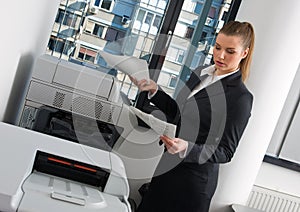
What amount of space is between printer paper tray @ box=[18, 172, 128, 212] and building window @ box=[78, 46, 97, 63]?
156cm

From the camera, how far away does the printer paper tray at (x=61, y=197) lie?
3.69ft

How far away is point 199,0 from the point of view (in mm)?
2979

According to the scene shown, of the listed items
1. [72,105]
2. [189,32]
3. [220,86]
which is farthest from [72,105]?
[189,32]

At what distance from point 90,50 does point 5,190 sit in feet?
6.17

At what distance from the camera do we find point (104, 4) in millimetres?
2822

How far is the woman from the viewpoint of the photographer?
64.4 inches

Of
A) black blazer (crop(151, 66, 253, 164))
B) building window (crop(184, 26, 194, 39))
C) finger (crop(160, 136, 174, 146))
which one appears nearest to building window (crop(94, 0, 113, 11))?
building window (crop(184, 26, 194, 39))

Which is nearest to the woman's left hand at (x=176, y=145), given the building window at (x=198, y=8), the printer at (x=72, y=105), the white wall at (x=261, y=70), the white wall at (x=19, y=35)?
the printer at (x=72, y=105)

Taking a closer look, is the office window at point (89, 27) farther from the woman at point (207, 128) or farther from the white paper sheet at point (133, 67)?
the woman at point (207, 128)

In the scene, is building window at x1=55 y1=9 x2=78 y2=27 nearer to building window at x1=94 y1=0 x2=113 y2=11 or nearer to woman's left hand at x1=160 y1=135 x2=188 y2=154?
building window at x1=94 y1=0 x2=113 y2=11

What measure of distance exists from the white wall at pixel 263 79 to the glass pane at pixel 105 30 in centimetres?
66

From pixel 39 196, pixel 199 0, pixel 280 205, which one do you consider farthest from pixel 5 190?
pixel 280 205

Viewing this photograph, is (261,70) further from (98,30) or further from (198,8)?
(98,30)

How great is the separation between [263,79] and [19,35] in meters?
1.49
